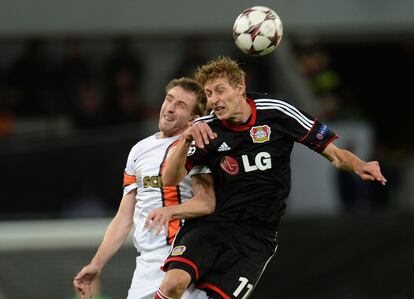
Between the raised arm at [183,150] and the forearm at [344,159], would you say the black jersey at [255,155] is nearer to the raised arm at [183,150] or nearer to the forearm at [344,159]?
the forearm at [344,159]

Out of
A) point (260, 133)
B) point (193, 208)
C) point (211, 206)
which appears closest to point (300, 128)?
point (260, 133)

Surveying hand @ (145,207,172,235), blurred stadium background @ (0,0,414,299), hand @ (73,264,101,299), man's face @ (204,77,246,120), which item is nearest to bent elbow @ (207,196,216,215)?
hand @ (145,207,172,235)

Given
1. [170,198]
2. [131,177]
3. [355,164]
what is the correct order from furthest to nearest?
1. [131,177]
2. [170,198]
3. [355,164]

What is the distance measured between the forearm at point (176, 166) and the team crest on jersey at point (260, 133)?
513 millimetres

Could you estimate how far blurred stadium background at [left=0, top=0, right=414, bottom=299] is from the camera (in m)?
10.5

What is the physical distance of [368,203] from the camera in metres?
13.6

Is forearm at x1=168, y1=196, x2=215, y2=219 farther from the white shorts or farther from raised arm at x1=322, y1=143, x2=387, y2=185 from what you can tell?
raised arm at x1=322, y1=143, x2=387, y2=185

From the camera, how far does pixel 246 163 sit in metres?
6.55

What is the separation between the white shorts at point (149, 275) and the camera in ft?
21.9

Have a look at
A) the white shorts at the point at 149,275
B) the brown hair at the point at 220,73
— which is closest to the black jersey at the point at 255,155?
the brown hair at the point at 220,73

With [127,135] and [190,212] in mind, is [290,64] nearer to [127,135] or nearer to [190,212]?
[127,135]

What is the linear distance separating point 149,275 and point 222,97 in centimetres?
133

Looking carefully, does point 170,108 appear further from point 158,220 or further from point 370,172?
point 370,172

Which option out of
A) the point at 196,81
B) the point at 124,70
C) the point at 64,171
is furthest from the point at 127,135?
the point at 196,81
